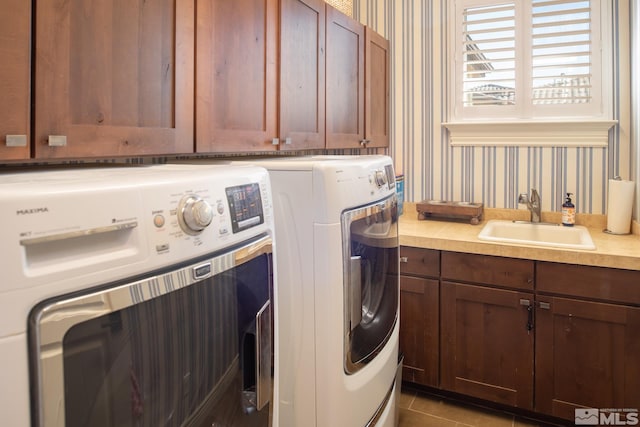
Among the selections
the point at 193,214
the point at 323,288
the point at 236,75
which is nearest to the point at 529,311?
the point at 323,288

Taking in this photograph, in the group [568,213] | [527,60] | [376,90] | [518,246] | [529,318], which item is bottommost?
[529,318]

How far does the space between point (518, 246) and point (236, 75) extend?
1.49 meters

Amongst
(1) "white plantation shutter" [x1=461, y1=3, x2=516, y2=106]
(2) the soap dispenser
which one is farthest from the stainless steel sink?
(1) "white plantation shutter" [x1=461, y1=3, x2=516, y2=106]

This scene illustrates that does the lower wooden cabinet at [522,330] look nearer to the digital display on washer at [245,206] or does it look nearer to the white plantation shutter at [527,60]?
the white plantation shutter at [527,60]

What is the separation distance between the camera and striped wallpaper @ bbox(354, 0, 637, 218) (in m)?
2.58

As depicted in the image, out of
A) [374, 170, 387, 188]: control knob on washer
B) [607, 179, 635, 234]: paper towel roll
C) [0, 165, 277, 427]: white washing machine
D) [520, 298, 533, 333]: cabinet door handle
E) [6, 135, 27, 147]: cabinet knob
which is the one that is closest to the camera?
[0, 165, 277, 427]: white washing machine

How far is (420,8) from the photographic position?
9.75 feet

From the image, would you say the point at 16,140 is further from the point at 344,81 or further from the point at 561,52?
the point at 561,52

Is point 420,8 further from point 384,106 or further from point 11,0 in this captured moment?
point 11,0

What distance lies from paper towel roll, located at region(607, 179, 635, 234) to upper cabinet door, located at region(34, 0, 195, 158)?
219cm

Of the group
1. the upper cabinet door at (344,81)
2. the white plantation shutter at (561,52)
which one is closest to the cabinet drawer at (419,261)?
the upper cabinet door at (344,81)

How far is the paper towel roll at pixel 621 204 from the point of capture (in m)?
2.36

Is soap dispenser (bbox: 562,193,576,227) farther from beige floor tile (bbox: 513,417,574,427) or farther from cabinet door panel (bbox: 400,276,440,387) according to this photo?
beige floor tile (bbox: 513,417,574,427)

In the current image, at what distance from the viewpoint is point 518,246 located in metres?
2.15
